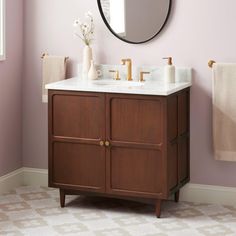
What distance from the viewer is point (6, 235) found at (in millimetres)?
4039

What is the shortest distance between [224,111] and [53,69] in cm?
129

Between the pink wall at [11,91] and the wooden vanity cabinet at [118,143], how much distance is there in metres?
0.55

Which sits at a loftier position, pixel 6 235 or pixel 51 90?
pixel 51 90

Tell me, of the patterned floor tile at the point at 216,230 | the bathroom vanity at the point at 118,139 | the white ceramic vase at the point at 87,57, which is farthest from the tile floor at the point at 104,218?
the white ceramic vase at the point at 87,57

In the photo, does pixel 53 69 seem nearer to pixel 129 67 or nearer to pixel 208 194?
pixel 129 67

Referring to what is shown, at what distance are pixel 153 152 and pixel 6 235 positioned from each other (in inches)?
40.9

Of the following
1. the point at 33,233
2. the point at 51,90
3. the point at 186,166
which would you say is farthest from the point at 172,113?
the point at 33,233

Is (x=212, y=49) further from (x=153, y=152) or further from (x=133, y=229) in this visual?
(x=133, y=229)

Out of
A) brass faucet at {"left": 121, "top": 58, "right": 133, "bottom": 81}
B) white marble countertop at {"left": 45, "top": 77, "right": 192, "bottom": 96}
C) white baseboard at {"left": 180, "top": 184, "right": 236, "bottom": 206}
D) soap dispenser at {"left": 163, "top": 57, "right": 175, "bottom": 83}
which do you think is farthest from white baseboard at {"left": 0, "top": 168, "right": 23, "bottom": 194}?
soap dispenser at {"left": 163, "top": 57, "right": 175, "bottom": 83}

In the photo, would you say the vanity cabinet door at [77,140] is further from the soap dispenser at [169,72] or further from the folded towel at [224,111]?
the folded towel at [224,111]

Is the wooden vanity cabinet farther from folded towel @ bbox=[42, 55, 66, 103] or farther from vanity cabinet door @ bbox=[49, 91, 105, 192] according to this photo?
folded towel @ bbox=[42, 55, 66, 103]

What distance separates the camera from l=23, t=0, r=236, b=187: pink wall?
450 cm

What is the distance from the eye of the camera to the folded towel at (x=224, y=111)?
14.5ft

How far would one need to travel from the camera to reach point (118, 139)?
4340mm
